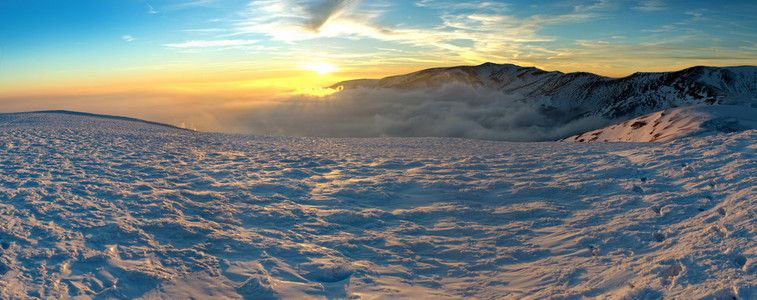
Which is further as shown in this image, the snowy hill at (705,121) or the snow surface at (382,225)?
the snowy hill at (705,121)

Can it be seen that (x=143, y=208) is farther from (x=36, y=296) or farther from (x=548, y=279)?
(x=548, y=279)

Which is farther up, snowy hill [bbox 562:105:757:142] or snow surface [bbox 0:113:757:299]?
snowy hill [bbox 562:105:757:142]

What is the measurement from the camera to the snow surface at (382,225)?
18.9ft

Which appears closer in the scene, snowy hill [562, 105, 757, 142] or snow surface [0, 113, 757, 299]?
snow surface [0, 113, 757, 299]

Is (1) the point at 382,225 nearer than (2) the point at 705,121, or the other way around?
(1) the point at 382,225

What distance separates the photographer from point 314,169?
556 inches

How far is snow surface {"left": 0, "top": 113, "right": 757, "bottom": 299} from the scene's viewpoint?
5773 mm

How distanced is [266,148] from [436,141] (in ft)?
30.8

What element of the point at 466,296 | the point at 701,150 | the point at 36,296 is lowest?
the point at 466,296

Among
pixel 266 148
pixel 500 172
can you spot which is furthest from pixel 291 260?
pixel 266 148

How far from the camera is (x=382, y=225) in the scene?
883 centimetres

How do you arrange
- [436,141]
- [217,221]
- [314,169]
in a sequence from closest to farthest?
[217,221], [314,169], [436,141]

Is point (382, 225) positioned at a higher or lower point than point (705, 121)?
lower

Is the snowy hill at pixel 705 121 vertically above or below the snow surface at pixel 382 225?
above
